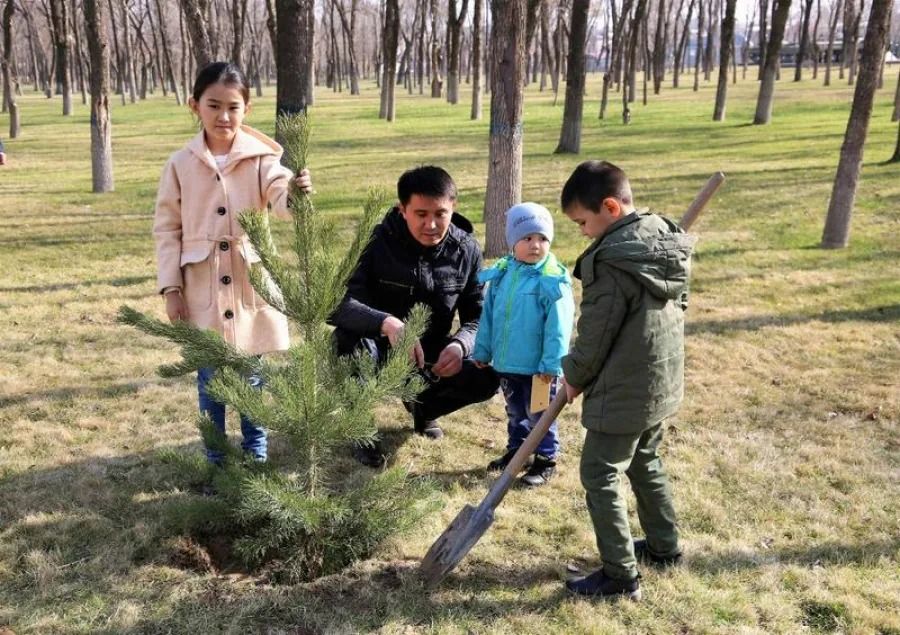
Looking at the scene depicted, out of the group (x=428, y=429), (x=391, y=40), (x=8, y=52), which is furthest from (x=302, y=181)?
(x=391, y=40)

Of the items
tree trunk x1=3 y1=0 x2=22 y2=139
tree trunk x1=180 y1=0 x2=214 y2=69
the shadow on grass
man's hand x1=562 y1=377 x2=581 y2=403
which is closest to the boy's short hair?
man's hand x1=562 y1=377 x2=581 y2=403

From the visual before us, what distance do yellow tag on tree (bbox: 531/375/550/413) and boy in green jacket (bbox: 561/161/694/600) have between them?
0.64 meters

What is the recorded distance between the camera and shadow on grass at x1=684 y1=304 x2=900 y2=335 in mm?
5746

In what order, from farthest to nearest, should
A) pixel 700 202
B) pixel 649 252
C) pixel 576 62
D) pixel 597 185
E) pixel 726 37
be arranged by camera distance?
pixel 726 37 → pixel 576 62 → pixel 700 202 → pixel 597 185 → pixel 649 252

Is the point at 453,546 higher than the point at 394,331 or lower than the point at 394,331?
lower

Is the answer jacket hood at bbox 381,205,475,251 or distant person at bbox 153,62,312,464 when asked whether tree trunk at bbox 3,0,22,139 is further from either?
distant person at bbox 153,62,312,464

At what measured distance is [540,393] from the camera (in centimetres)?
330

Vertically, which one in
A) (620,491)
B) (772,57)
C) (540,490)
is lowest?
(540,490)

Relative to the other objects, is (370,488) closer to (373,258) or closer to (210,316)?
(210,316)

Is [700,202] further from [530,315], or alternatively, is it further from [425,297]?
[425,297]

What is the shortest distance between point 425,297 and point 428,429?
0.82 m

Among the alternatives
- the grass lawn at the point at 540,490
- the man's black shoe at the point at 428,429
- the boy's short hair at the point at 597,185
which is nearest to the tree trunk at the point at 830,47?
the grass lawn at the point at 540,490

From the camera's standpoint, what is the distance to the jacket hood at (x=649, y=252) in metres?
2.36

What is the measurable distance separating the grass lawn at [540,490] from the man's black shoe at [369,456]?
0.11 m
